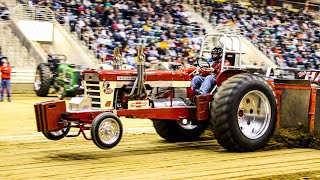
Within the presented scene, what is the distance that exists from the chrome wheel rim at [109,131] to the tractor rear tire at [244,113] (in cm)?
136

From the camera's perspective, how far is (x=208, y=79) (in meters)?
8.37

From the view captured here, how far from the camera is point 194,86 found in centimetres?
856

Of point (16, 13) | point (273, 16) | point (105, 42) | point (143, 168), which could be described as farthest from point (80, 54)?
point (143, 168)

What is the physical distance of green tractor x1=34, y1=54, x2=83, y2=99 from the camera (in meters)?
19.8

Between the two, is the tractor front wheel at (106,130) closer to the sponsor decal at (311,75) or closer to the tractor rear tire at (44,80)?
the sponsor decal at (311,75)

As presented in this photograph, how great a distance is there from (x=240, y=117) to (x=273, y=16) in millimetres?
29706

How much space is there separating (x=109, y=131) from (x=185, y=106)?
149 centimetres

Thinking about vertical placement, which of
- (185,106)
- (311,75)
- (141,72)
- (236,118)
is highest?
(141,72)

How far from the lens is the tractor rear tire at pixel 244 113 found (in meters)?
7.86

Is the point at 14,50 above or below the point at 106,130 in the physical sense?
above

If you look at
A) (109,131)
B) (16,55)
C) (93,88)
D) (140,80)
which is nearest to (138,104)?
(140,80)

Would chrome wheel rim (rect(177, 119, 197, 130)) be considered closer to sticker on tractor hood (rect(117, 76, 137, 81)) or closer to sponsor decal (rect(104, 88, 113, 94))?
sticker on tractor hood (rect(117, 76, 137, 81))

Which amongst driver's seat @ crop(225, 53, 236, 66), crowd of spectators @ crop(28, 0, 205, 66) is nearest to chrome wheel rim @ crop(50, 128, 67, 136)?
driver's seat @ crop(225, 53, 236, 66)

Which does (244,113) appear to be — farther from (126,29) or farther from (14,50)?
(126,29)
